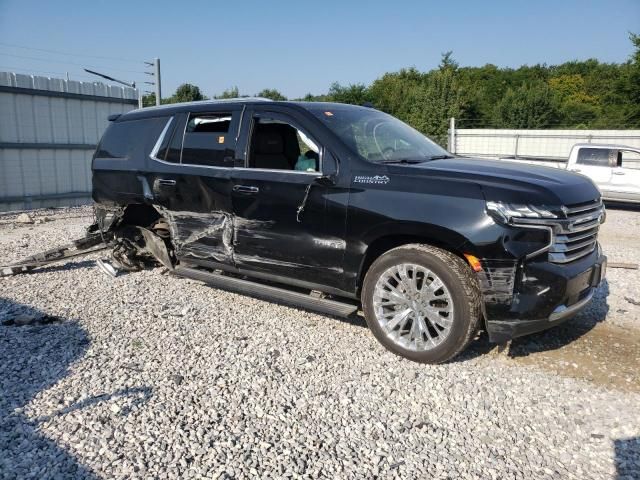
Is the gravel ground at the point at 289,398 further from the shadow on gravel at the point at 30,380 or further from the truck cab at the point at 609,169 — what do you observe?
the truck cab at the point at 609,169

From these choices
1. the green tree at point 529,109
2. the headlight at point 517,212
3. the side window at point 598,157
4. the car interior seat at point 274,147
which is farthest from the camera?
the green tree at point 529,109

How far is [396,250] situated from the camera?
404 cm

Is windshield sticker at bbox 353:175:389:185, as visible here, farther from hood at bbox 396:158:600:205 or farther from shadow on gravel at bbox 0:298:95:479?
shadow on gravel at bbox 0:298:95:479

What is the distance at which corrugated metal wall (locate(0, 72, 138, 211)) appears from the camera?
40.4 ft

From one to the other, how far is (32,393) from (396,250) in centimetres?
282

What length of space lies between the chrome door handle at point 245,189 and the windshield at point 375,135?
883mm

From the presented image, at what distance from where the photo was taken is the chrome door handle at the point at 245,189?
4717 millimetres

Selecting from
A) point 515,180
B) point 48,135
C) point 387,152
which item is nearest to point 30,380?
point 387,152

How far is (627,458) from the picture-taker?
2875 millimetres

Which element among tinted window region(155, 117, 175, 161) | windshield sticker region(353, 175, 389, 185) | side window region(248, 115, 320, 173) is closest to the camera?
windshield sticker region(353, 175, 389, 185)

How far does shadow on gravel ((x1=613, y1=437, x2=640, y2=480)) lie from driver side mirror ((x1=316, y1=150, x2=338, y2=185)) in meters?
2.69

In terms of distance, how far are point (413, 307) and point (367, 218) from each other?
2.60 feet

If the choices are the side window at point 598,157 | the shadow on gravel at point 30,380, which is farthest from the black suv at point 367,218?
the side window at point 598,157

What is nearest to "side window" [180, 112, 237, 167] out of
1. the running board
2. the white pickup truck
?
the running board
